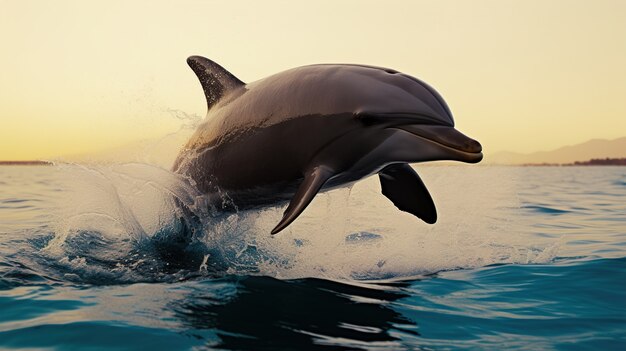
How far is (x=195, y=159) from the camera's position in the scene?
8.38 metres

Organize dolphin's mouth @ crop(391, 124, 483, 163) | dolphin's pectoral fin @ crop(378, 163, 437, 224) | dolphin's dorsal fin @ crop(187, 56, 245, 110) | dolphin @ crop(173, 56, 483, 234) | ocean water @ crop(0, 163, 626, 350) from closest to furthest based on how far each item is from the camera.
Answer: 1. ocean water @ crop(0, 163, 626, 350)
2. dolphin's mouth @ crop(391, 124, 483, 163)
3. dolphin @ crop(173, 56, 483, 234)
4. dolphin's pectoral fin @ crop(378, 163, 437, 224)
5. dolphin's dorsal fin @ crop(187, 56, 245, 110)

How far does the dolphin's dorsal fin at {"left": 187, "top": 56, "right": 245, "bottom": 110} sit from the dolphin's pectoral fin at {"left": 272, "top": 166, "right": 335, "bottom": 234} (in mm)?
2258

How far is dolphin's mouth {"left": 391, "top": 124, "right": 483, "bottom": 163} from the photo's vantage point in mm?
5691

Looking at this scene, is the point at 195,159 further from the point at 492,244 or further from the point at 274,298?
the point at 492,244

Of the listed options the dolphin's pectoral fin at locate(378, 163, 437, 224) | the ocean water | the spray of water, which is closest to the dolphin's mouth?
the ocean water

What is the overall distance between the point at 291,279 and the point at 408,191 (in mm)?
1882

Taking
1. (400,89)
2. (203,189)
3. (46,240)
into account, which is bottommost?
(46,240)

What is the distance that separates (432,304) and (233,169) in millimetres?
2859

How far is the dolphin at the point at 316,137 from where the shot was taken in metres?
6.17

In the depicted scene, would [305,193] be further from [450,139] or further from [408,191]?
[408,191]

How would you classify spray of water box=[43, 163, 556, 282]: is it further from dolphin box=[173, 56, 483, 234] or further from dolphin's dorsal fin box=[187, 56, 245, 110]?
dolphin's dorsal fin box=[187, 56, 245, 110]

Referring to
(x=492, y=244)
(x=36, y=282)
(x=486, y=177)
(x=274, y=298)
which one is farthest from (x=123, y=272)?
(x=486, y=177)

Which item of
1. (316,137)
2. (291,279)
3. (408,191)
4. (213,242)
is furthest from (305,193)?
(213,242)

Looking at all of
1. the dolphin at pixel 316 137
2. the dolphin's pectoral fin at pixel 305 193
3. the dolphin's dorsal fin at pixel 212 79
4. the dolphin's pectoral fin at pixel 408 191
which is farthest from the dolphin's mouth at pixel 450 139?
the dolphin's dorsal fin at pixel 212 79
